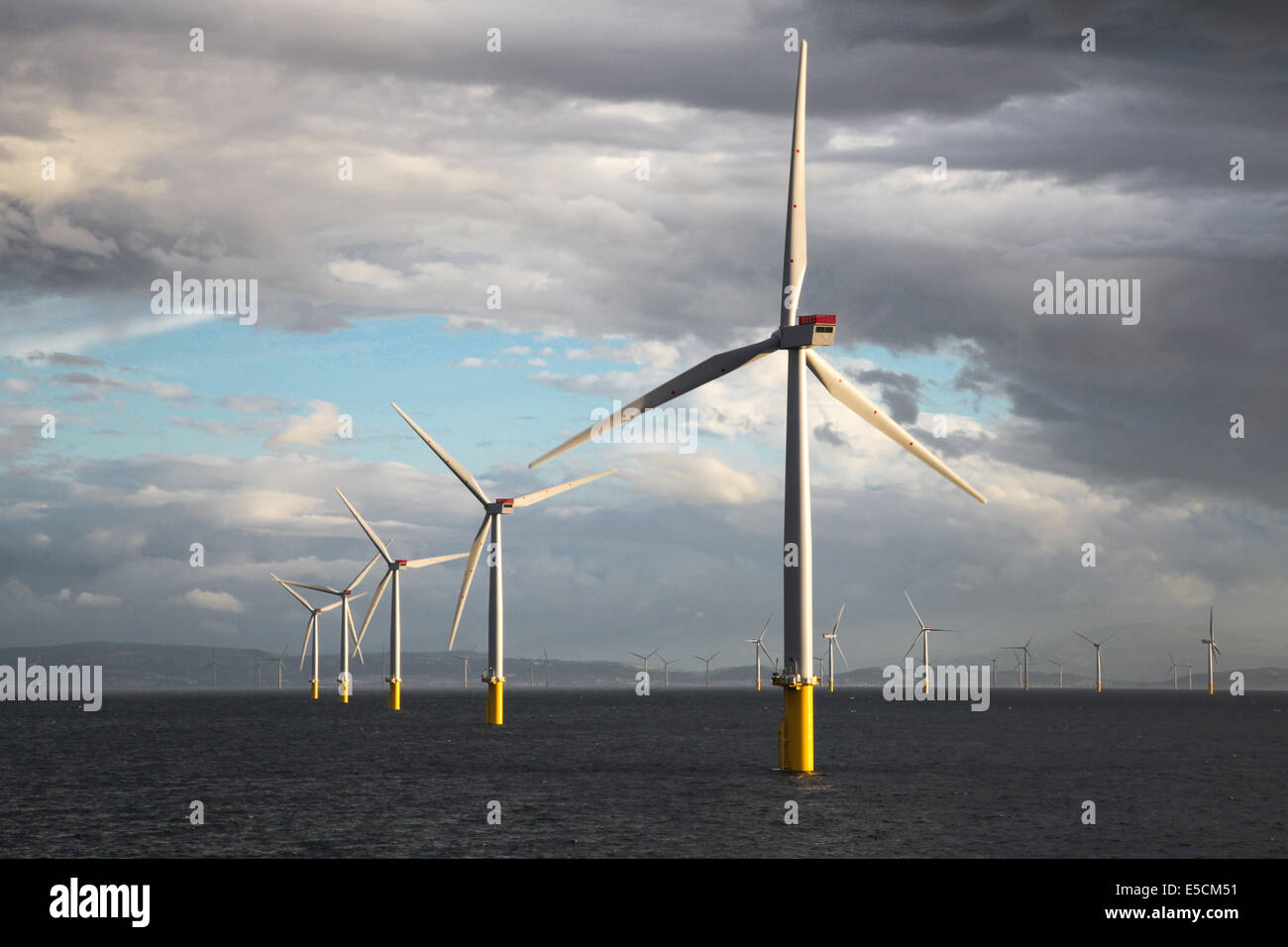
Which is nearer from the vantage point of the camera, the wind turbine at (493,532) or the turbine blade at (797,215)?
the turbine blade at (797,215)

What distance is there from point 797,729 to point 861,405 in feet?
73.6

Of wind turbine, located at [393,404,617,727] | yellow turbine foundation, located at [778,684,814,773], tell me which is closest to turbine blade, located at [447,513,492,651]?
wind turbine, located at [393,404,617,727]

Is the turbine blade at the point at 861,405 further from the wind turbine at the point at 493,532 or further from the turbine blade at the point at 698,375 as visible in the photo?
the wind turbine at the point at 493,532

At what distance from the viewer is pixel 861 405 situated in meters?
83.9

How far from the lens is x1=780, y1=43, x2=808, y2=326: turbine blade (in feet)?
288

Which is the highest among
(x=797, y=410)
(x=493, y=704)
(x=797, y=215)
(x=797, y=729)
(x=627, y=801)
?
(x=797, y=215)

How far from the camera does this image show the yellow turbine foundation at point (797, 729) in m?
84.2

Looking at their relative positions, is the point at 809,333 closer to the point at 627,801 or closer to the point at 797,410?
the point at 797,410

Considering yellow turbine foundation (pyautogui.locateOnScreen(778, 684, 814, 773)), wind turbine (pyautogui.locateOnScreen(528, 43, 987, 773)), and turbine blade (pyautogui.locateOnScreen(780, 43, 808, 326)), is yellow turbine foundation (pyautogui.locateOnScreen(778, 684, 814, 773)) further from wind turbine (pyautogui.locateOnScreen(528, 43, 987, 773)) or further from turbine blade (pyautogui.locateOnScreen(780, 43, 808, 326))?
turbine blade (pyautogui.locateOnScreen(780, 43, 808, 326))

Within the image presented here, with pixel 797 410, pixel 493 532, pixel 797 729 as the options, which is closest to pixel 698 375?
pixel 797 410

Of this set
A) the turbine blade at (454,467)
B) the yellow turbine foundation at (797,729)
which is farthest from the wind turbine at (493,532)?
the yellow turbine foundation at (797,729)

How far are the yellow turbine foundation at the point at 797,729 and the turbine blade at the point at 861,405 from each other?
53.6 feet
